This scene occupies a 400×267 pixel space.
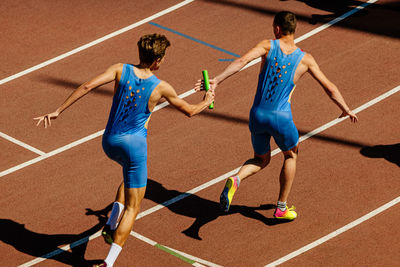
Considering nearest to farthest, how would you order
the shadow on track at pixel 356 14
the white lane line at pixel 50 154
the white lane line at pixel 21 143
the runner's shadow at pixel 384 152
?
the runner's shadow at pixel 384 152, the white lane line at pixel 50 154, the white lane line at pixel 21 143, the shadow on track at pixel 356 14

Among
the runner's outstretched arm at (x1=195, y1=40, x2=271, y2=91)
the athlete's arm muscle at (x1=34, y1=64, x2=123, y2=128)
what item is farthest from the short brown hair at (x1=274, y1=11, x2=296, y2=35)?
the athlete's arm muscle at (x1=34, y1=64, x2=123, y2=128)

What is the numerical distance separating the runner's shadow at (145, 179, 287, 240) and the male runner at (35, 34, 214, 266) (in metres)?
1.37

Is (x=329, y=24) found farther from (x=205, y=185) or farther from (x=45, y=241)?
(x=45, y=241)

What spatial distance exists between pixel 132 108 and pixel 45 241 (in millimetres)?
2404

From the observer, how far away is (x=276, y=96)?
8695 millimetres

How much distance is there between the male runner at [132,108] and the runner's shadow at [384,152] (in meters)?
3.51

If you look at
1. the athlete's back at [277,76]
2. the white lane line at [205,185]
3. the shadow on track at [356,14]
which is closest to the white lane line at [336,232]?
the athlete's back at [277,76]

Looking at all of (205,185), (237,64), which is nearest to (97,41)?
(205,185)

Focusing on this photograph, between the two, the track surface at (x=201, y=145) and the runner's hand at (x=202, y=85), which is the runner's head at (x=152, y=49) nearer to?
the runner's hand at (x=202, y=85)

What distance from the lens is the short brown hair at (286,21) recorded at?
8547 millimetres

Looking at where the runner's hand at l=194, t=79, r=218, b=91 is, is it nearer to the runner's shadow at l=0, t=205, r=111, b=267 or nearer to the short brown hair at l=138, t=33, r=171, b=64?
the short brown hair at l=138, t=33, r=171, b=64

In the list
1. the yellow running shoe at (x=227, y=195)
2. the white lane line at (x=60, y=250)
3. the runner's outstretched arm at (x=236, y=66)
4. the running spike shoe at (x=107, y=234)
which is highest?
the runner's outstretched arm at (x=236, y=66)

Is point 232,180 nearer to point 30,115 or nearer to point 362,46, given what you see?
point 30,115

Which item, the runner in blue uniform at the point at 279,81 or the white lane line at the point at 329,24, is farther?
the white lane line at the point at 329,24
